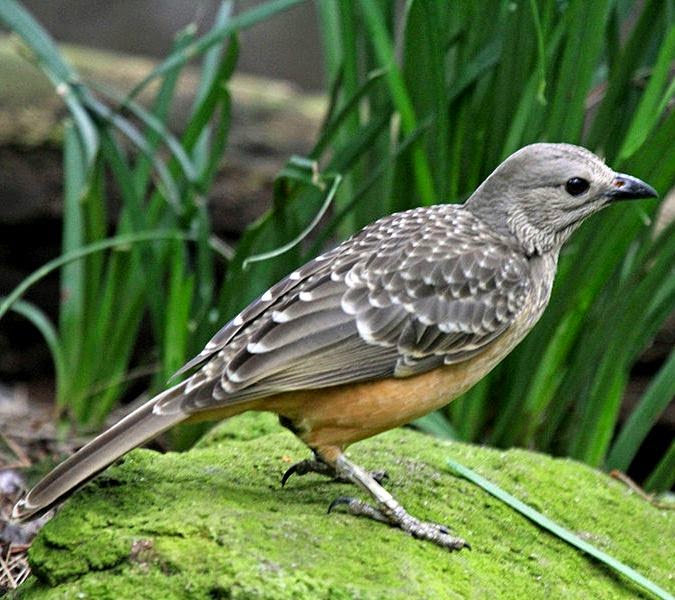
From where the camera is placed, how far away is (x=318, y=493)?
345cm

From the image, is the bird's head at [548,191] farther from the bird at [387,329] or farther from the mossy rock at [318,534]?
the mossy rock at [318,534]

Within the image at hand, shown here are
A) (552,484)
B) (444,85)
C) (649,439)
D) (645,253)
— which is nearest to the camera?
(552,484)

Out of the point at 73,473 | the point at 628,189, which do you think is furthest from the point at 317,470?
the point at 628,189

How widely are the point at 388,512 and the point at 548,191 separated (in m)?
1.25

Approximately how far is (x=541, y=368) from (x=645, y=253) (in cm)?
67

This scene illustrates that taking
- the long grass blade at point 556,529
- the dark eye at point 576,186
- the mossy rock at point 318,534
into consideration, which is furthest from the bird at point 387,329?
the long grass blade at point 556,529

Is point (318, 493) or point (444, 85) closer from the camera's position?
point (318, 493)

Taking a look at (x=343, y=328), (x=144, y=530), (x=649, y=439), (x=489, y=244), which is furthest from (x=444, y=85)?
(x=649, y=439)

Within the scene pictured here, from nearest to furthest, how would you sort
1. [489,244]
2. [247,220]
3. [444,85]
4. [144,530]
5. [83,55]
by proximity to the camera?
[144,530]
[489,244]
[444,85]
[247,220]
[83,55]

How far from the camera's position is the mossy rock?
111 inches

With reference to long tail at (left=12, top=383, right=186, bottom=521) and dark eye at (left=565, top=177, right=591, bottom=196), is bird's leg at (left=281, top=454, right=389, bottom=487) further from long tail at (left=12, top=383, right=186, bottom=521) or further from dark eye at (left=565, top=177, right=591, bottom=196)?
dark eye at (left=565, top=177, right=591, bottom=196)

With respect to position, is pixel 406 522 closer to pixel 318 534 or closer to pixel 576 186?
pixel 318 534

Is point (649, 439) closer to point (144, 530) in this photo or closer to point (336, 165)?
point (336, 165)

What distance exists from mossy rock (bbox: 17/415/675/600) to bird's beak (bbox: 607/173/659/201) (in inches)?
40.1
